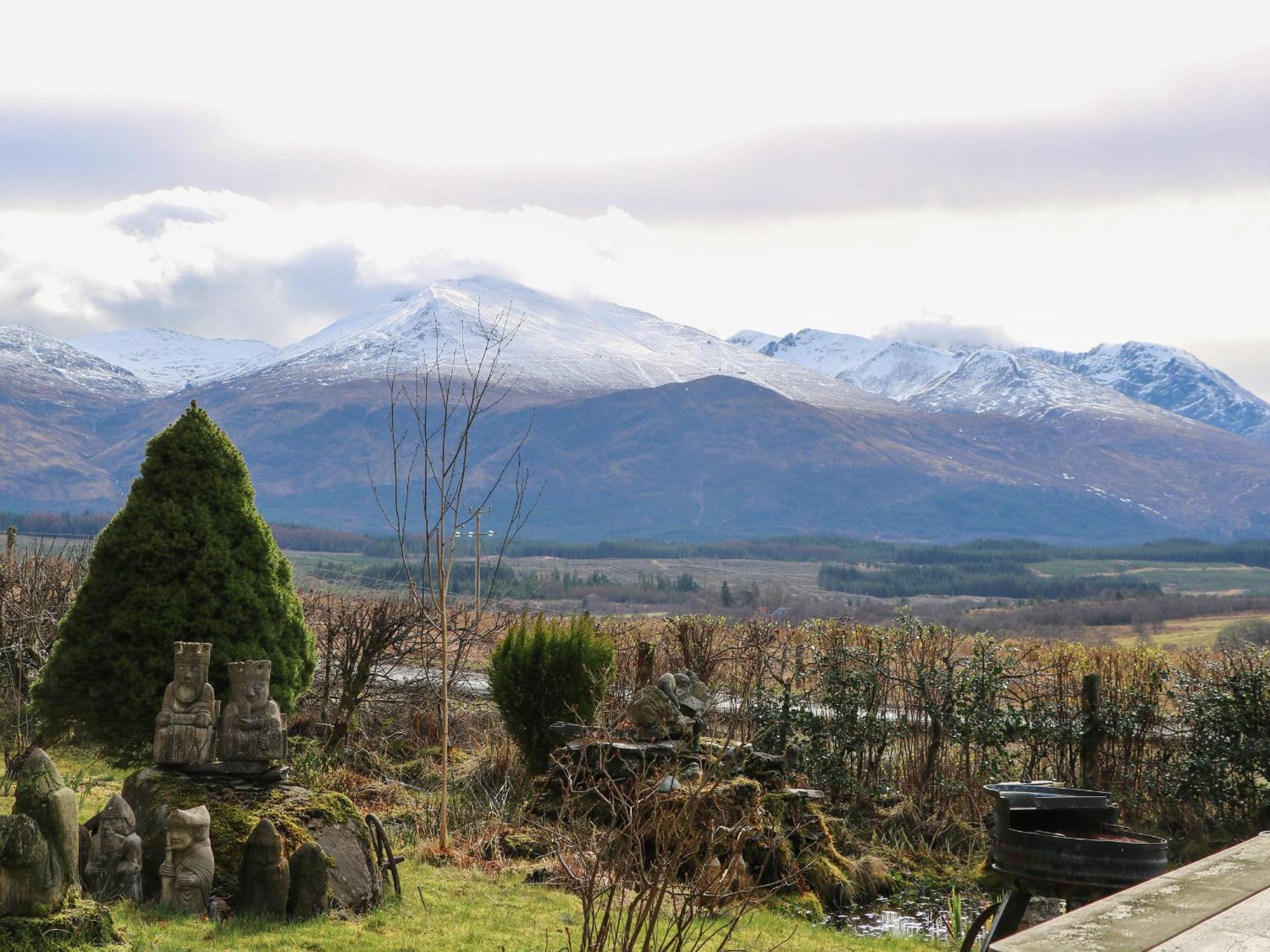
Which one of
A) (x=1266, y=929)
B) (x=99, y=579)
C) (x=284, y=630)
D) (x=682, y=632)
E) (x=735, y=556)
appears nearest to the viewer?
(x=1266, y=929)

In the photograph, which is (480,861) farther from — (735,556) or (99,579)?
(735,556)

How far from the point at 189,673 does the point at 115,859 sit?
4.13ft

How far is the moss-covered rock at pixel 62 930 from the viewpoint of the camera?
5.94 m

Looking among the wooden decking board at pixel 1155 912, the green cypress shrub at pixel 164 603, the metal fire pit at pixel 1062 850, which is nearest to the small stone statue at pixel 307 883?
the green cypress shrub at pixel 164 603

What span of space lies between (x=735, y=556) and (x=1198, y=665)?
146501 millimetres

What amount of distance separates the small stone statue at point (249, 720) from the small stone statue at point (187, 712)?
0.13m

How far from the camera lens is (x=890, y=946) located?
9.13m

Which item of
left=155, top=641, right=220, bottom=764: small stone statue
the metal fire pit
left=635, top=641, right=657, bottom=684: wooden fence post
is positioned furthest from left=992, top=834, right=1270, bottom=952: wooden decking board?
left=635, top=641, right=657, bottom=684: wooden fence post

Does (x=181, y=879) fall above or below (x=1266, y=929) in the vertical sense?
below

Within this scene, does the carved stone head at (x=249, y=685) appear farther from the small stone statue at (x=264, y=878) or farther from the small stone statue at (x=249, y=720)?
the small stone statue at (x=264, y=878)

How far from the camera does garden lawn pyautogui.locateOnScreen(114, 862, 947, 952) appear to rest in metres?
7.14

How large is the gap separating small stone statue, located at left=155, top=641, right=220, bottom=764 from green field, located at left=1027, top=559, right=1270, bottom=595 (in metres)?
103

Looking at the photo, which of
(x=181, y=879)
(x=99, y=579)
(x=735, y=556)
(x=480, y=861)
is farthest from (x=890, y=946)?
(x=735, y=556)

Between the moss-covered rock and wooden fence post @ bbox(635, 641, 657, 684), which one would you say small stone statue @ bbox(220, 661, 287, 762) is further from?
wooden fence post @ bbox(635, 641, 657, 684)
